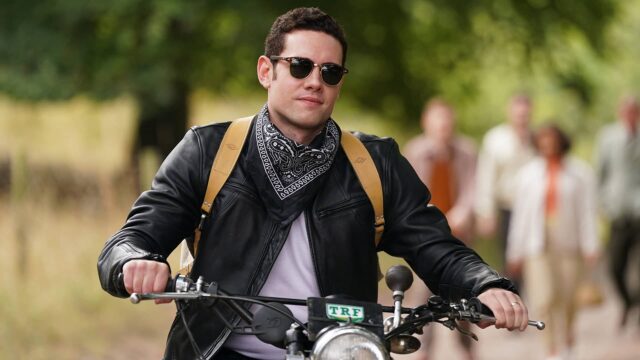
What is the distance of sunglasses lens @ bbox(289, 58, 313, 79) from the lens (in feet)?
13.3

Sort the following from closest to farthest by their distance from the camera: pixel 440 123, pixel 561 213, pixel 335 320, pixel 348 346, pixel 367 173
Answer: pixel 348 346 → pixel 335 320 → pixel 367 173 → pixel 440 123 → pixel 561 213

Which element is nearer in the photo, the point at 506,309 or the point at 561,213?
the point at 506,309

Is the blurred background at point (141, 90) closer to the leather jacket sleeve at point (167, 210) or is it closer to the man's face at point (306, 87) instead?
the leather jacket sleeve at point (167, 210)

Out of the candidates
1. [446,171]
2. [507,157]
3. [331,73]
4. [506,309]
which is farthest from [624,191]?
[506,309]

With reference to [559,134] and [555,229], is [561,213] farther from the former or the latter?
[559,134]

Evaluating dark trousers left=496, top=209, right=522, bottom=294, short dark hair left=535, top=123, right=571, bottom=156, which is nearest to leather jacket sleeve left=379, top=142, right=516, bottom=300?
short dark hair left=535, top=123, right=571, bottom=156

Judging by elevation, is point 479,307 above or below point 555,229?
below

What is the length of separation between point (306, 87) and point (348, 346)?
106 cm

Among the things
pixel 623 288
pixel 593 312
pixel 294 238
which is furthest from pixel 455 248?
pixel 593 312

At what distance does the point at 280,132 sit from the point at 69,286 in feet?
23.8

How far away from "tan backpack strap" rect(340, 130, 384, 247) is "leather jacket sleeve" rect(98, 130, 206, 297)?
483 mm

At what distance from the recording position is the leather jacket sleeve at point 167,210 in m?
3.86

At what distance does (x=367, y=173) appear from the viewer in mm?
4227

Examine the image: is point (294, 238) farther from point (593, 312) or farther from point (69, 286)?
point (593, 312)
